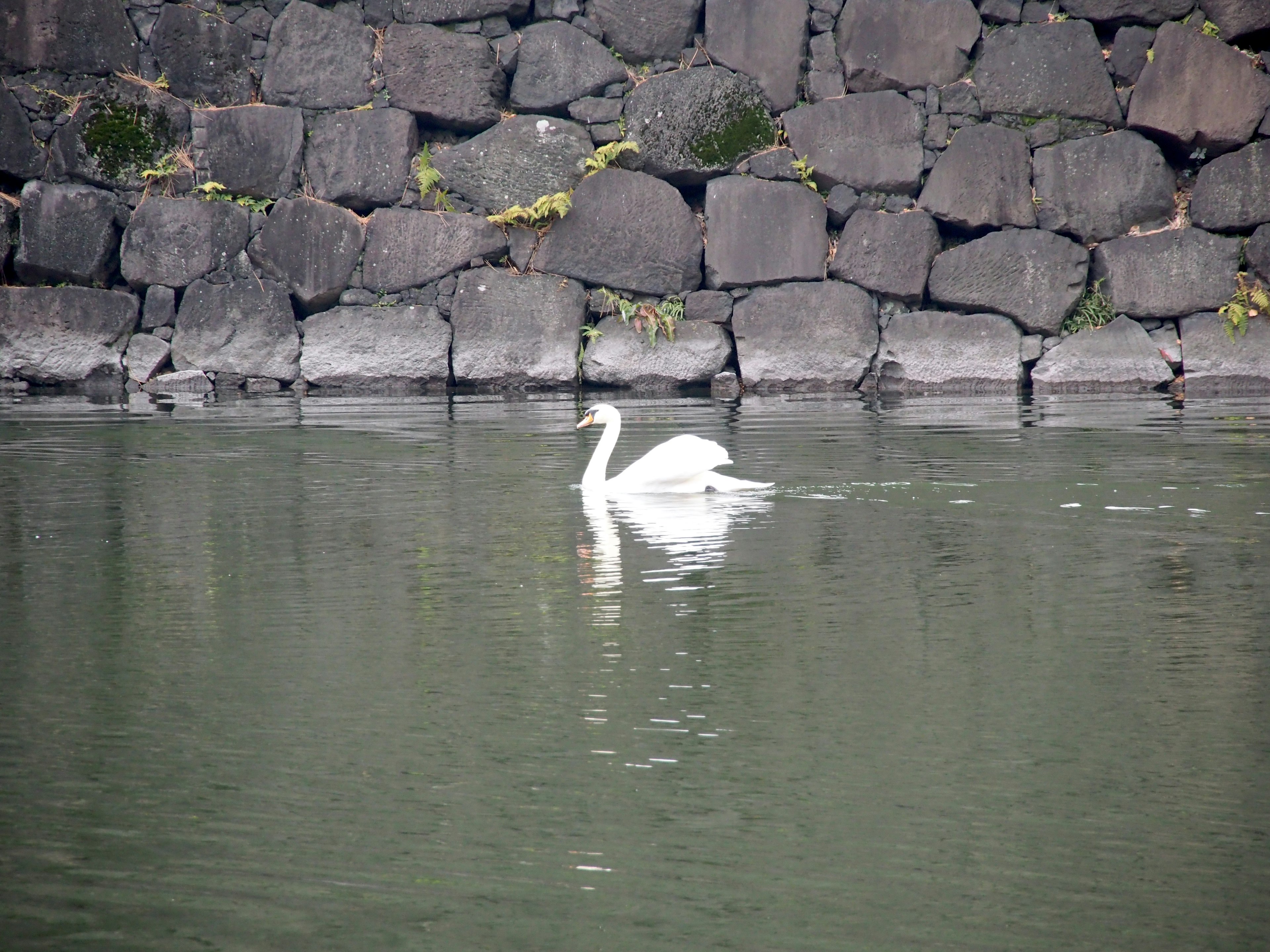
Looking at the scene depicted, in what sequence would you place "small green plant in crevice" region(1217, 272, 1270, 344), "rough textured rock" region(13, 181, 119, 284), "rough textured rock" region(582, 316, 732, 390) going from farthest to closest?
"rough textured rock" region(13, 181, 119, 284)
"rough textured rock" region(582, 316, 732, 390)
"small green plant in crevice" region(1217, 272, 1270, 344)

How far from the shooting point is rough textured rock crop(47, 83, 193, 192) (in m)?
16.1

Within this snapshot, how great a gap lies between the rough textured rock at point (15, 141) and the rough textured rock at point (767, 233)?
26.1 feet

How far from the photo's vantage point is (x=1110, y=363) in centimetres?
1507

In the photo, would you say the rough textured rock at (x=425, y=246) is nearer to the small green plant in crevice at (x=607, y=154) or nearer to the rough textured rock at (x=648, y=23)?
the small green plant in crevice at (x=607, y=154)

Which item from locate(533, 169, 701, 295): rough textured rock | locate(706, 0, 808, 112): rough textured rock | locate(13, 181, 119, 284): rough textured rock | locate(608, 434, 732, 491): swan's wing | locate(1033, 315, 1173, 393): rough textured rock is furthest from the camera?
locate(13, 181, 119, 284): rough textured rock

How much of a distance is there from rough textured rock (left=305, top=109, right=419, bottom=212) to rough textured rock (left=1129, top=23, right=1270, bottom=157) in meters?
8.23

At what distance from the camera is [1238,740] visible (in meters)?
3.21

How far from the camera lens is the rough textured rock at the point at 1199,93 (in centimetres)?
1509

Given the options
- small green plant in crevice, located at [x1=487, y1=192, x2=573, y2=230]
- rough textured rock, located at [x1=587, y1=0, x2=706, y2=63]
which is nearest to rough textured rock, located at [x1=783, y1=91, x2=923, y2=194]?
rough textured rock, located at [x1=587, y1=0, x2=706, y2=63]

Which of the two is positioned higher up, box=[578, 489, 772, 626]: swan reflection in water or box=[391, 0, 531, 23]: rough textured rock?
box=[391, 0, 531, 23]: rough textured rock

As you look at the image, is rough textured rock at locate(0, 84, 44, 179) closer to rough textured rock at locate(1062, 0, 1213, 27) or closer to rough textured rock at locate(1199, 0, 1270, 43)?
rough textured rock at locate(1062, 0, 1213, 27)

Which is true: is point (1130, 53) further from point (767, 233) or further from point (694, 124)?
point (694, 124)

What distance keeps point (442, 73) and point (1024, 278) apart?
22.9ft

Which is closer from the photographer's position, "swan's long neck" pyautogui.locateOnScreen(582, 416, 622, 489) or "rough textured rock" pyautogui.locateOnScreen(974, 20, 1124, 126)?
"swan's long neck" pyautogui.locateOnScreen(582, 416, 622, 489)
